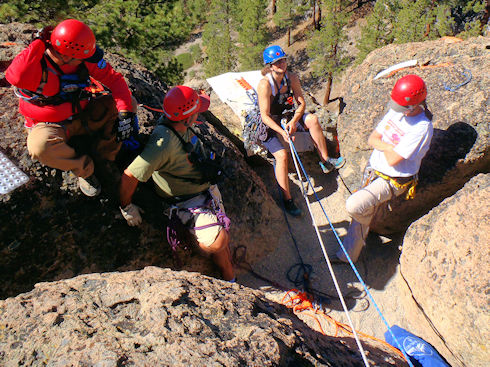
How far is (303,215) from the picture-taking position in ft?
18.5

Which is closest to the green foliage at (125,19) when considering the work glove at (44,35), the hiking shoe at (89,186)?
the work glove at (44,35)

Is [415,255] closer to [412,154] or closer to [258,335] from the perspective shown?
[412,154]

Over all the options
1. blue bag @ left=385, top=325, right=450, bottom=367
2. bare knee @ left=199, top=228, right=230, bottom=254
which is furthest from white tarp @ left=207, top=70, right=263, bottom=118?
blue bag @ left=385, top=325, right=450, bottom=367

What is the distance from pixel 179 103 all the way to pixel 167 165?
622mm

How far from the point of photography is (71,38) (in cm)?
288

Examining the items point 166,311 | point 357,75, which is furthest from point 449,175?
point 166,311

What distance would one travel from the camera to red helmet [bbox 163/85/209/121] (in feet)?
10.8

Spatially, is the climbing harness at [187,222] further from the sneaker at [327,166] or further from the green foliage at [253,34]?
the green foliage at [253,34]

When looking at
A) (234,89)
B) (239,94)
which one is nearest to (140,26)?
(234,89)

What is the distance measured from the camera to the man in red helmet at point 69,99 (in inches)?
114

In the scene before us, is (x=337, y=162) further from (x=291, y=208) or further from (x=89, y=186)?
(x=89, y=186)

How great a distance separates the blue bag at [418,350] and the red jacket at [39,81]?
3.84 metres

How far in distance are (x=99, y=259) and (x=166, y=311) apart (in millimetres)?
1737

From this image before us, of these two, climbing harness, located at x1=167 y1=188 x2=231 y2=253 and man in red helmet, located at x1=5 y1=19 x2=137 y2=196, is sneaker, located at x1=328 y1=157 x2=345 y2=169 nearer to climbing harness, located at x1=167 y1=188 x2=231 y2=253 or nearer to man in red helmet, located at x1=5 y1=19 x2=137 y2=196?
climbing harness, located at x1=167 y1=188 x2=231 y2=253
